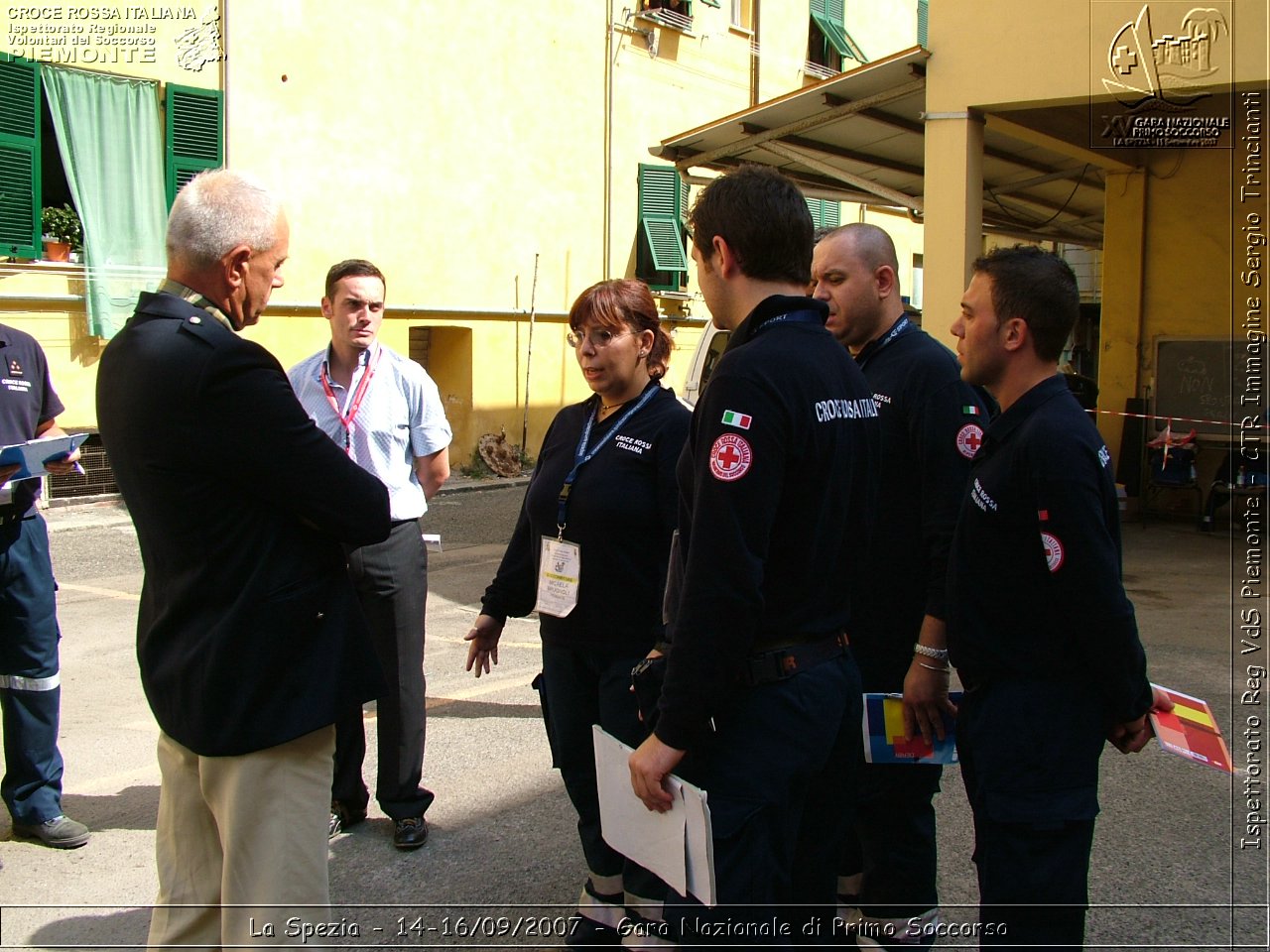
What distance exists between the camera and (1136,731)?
8.48ft

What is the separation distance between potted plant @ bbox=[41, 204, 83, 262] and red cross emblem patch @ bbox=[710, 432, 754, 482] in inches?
413

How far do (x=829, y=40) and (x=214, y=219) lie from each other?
729 inches

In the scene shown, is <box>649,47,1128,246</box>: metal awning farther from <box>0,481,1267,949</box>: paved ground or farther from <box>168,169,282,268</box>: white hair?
<box>168,169,282,268</box>: white hair

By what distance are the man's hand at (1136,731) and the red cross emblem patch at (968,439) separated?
2.78 feet

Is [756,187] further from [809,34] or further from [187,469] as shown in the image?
[809,34]

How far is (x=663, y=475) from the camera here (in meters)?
3.27

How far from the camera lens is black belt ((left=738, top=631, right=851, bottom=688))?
2.27 m

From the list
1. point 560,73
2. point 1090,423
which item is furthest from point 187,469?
point 560,73

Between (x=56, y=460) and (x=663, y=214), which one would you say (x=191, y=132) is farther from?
(x=56, y=460)

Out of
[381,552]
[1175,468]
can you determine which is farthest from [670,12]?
[381,552]

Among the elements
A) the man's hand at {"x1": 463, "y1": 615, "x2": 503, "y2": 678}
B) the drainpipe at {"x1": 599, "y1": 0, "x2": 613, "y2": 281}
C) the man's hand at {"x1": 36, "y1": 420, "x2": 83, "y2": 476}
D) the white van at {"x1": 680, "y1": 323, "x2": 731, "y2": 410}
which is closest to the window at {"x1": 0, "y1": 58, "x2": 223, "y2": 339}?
the white van at {"x1": 680, "y1": 323, "x2": 731, "y2": 410}

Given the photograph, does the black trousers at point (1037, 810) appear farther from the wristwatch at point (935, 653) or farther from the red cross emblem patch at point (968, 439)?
the red cross emblem patch at point (968, 439)

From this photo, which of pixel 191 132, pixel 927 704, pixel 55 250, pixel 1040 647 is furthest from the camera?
pixel 191 132

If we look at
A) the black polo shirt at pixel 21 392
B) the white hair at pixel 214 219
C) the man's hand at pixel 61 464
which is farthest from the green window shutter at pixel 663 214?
the white hair at pixel 214 219
